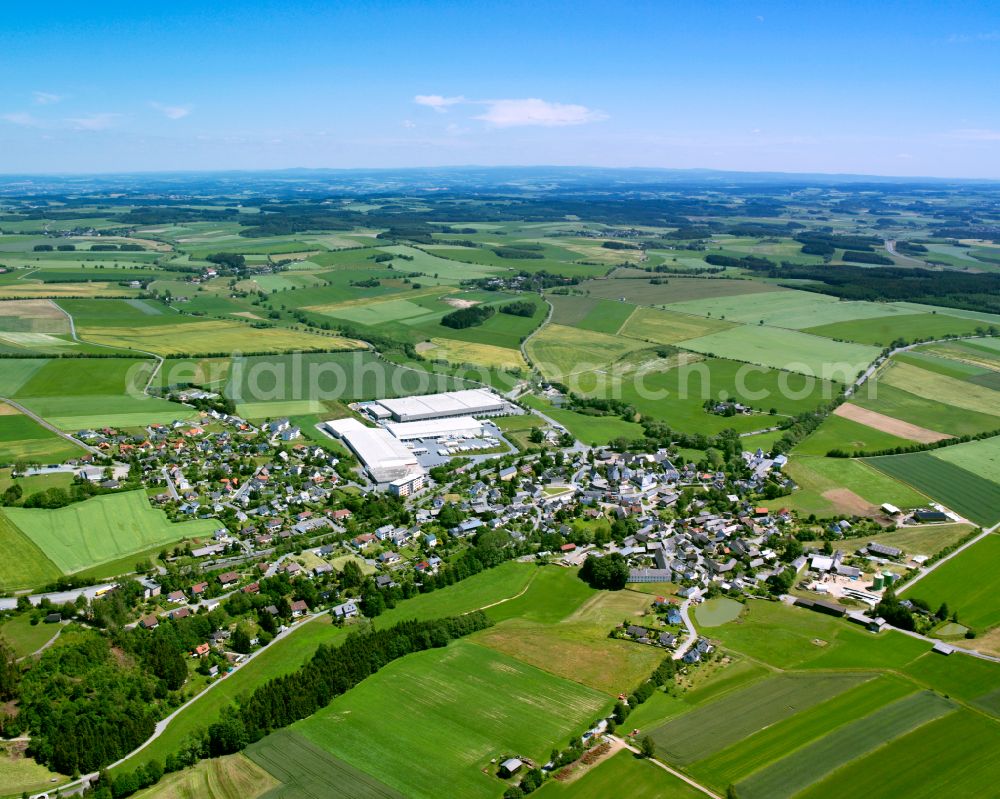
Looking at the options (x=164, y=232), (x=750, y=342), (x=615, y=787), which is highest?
(x=164, y=232)

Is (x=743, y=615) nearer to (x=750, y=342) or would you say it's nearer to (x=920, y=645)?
(x=920, y=645)

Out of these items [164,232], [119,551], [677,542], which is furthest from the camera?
[164,232]

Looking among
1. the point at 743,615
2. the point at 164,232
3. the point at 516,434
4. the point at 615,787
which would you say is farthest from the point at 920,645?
the point at 164,232

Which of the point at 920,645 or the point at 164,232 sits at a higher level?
the point at 164,232

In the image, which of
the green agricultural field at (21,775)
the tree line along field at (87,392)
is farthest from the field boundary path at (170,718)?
the tree line along field at (87,392)

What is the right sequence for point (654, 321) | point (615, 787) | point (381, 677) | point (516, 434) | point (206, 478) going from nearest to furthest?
point (615, 787) < point (381, 677) < point (206, 478) < point (516, 434) < point (654, 321)

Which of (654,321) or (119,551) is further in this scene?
(654,321)

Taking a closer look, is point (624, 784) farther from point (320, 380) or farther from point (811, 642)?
point (320, 380)
